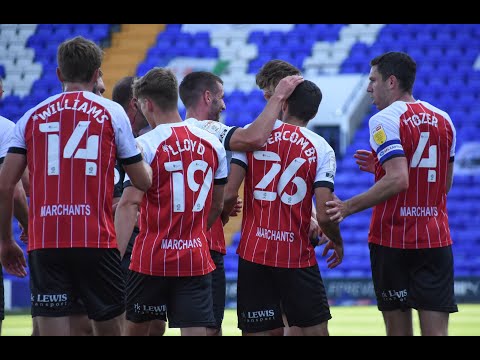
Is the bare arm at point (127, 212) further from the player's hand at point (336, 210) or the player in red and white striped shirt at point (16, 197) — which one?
the player's hand at point (336, 210)

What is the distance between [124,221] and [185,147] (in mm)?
545

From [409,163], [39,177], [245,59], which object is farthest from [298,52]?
[39,177]

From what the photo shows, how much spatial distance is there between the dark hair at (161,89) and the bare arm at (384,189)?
3.73 ft

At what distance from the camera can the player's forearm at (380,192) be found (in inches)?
205

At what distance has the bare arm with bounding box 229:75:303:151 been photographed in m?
5.21

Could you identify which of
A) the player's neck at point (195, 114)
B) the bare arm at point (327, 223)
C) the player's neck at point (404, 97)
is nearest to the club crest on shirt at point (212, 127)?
the player's neck at point (195, 114)

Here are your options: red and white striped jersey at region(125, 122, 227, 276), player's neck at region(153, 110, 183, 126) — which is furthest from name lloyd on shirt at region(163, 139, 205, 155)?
player's neck at region(153, 110, 183, 126)

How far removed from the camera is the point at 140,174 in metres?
4.63

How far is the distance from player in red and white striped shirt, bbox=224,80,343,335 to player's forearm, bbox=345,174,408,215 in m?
0.19

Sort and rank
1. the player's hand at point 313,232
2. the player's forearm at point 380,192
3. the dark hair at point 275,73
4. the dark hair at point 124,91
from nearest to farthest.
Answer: the player's forearm at point 380,192 < the player's hand at point 313,232 < the dark hair at point 275,73 < the dark hair at point 124,91

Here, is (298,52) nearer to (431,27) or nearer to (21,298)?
(431,27)

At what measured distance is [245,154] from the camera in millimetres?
5348

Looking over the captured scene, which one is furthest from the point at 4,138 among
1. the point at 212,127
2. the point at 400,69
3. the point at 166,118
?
the point at 400,69

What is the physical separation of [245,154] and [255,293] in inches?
33.9
